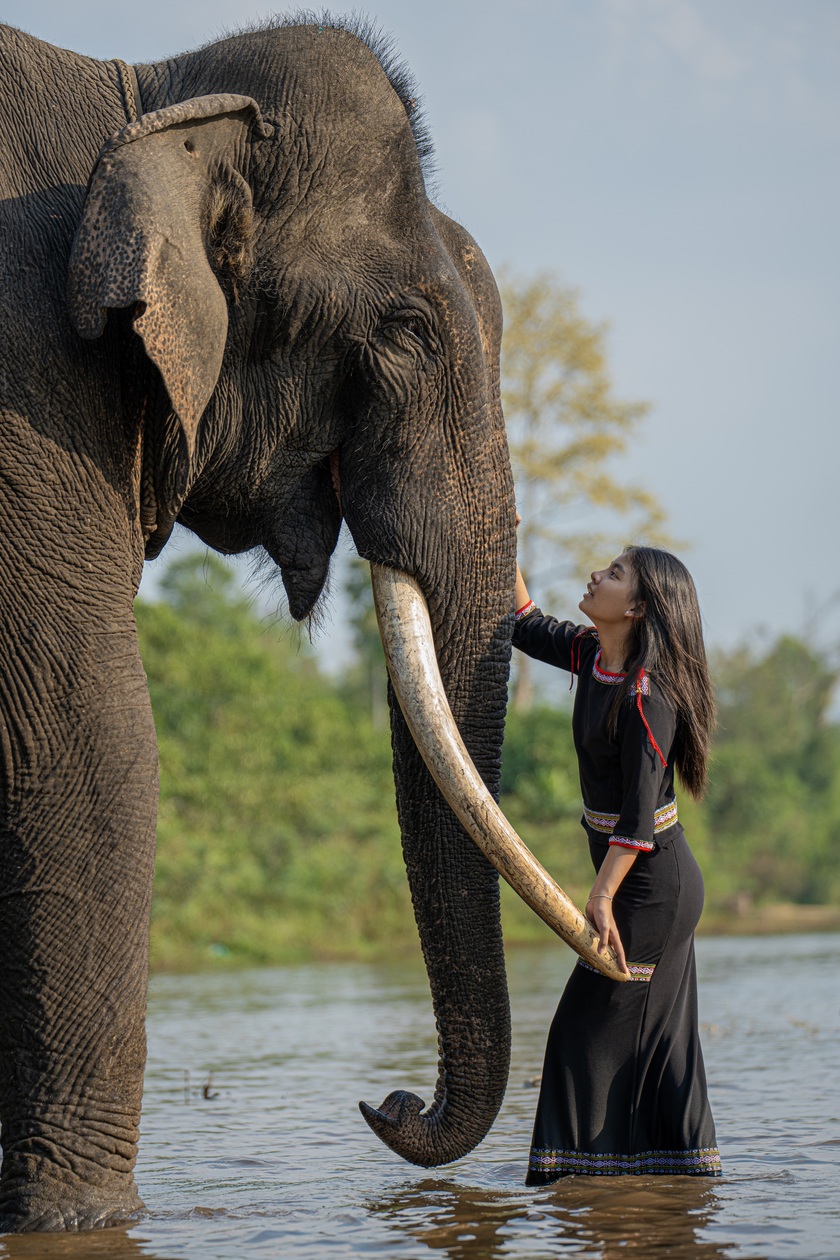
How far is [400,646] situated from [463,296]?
82 centimetres

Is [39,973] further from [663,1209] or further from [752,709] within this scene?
[752,709]

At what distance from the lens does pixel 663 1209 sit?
3.65 m

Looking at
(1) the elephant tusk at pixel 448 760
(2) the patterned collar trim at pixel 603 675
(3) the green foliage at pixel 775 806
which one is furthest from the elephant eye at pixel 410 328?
(3) the green foliage at pixel 775 806

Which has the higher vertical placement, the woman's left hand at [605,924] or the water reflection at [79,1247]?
the woman's left hand at [605,924]

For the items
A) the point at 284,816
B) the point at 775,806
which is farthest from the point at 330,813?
the point at 775,806

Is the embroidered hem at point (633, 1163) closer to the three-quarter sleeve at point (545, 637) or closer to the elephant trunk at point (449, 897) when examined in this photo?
the elephant trunk at point (449, 897)

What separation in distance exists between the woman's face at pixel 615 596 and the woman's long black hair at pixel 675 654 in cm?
2

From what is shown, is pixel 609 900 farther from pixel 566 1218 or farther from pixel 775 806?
pixel 775 806

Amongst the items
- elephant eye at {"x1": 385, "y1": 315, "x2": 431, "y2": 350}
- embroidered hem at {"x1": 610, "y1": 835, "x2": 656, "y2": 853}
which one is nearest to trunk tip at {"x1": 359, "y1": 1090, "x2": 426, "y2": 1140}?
embroidered hem at {"x1": 610, "y1": 835, "x2": 656, "y2": 853}

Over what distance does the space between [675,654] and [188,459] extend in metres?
1.28

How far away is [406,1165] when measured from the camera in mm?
4457

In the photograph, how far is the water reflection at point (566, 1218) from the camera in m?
3.31

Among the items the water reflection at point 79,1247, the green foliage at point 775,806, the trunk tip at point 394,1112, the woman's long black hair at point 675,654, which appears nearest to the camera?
the water reflection at point 79,1247

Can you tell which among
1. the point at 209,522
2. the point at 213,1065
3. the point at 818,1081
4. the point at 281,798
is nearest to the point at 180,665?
the point at 281,798
